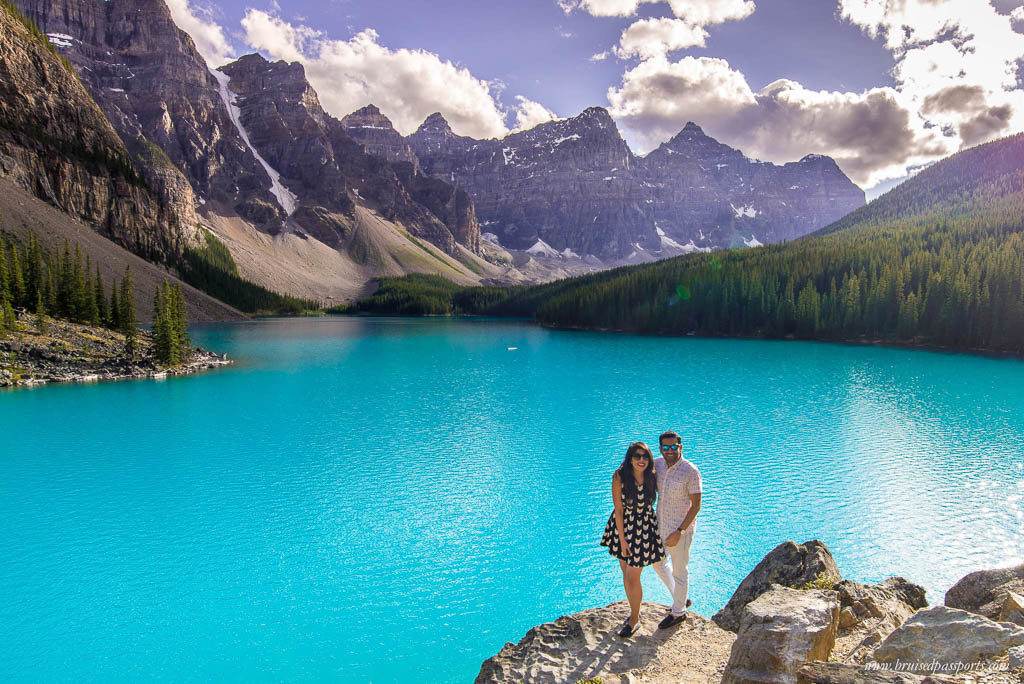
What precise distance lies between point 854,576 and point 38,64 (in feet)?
587

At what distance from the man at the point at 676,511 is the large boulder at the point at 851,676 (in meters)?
2.94

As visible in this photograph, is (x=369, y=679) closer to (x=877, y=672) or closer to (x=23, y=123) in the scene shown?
(x=877, y=672)

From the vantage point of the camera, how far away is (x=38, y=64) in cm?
12650

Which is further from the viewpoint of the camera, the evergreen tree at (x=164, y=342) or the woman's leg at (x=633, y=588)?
the evergreen tree at (x=164, y=342)

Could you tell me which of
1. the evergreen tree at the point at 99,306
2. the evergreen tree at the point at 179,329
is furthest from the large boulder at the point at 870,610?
the evergreen tree at the point at 99,306

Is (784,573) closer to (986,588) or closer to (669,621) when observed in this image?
(669,621)

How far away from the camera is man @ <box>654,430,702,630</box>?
29.6 ft

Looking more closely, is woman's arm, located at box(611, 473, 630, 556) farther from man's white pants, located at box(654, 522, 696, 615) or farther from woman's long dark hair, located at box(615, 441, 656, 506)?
man's white pants, located at box(654, 522, 696, 615)

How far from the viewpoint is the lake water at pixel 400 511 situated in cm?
1198

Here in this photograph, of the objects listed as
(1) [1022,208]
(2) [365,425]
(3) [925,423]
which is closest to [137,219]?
(2) [365,425]

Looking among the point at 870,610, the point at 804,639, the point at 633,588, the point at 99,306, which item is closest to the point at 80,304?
the point at 99,306

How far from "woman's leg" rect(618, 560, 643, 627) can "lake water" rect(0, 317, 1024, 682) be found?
394 cm

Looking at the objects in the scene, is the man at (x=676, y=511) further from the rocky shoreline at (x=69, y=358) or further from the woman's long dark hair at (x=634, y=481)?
the rocky shoreline at (x=69, y=358)

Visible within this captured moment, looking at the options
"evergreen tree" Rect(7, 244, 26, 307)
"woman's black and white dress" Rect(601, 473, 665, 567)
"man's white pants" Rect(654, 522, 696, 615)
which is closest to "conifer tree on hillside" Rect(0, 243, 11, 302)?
"evergreen tree" Rect(7, 244, 26, 307)
